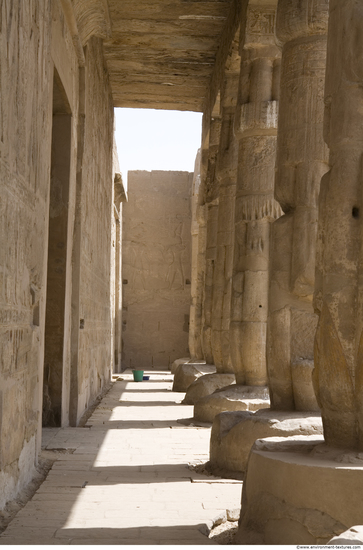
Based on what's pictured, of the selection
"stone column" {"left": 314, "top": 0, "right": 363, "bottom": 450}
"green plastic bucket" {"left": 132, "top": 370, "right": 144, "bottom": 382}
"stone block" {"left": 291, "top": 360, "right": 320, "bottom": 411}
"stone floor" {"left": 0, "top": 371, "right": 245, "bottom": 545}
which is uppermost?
"stone column" {"left": 314, "top": 0, "right": 363, "bottom": 450}

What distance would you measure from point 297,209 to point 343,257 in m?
2.25

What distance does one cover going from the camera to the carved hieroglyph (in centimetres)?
838

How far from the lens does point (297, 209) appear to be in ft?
19.4

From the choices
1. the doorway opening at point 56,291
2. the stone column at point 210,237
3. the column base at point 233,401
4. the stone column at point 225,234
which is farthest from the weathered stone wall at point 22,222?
the stone column at point 210,237

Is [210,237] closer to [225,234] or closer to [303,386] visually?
[225,234]

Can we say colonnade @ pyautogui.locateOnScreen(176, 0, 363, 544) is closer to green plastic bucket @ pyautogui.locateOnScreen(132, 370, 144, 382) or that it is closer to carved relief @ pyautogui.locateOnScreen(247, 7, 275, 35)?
carved relief @ pyautogui.locateOnScreen(247, 7, 275, 35)

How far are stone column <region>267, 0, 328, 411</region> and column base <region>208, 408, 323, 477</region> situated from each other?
1.08 feet

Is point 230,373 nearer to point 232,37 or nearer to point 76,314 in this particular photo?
point 76,314

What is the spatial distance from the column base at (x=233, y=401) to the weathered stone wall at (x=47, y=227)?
1.50 metres

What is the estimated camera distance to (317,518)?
10.4 ft

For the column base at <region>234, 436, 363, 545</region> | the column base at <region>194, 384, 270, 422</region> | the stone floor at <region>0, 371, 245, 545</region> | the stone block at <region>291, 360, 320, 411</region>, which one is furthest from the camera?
the column base at <region>194, 384, 270, 422</region>

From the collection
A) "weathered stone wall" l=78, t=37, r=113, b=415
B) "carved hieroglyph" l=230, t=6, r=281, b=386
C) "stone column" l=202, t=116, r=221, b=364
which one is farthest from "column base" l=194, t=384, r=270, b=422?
"stone column" l=202, t=116, r=221, b=364

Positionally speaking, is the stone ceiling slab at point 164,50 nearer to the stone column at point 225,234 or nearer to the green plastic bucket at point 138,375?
the stone column at point 225,234

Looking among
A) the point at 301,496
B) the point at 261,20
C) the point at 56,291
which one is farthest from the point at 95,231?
the point at 301,496
